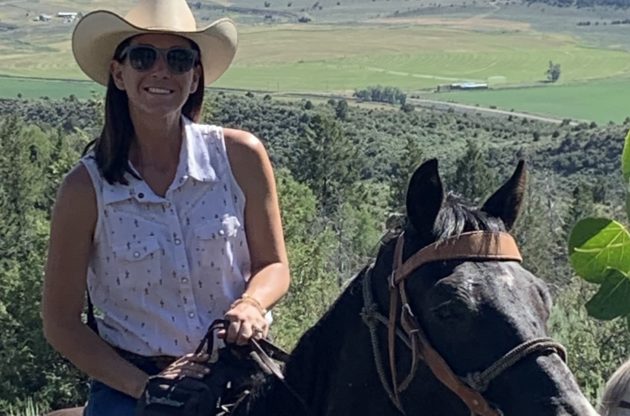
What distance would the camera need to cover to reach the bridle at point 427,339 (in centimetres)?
278

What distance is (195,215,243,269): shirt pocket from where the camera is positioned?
3713 mm

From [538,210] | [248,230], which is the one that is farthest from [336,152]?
[248,230]

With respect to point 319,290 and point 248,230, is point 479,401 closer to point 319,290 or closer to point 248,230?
point 248,230

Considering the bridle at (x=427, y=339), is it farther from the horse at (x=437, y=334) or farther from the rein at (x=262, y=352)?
the rein at (x=262, y=352)

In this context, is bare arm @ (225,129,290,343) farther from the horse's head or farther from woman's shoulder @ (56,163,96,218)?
the horse's head

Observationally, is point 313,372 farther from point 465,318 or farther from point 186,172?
point 186,172

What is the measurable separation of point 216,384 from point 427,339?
2.80 ft

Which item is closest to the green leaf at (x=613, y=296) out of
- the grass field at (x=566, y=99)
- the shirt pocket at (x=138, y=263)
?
the shirt pocket at (x=138, y=263)

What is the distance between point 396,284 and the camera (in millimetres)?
3074

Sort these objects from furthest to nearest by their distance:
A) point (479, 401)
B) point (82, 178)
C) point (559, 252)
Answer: point (559, 252) → point (82, 178) → point (479, 401)

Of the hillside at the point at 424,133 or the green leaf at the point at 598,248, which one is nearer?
the green leaf at the point at 598,248

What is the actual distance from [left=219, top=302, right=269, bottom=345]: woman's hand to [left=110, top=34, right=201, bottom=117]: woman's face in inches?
28.4

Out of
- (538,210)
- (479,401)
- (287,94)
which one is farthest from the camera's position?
(287,94)

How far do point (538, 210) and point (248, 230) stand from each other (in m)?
52.6
